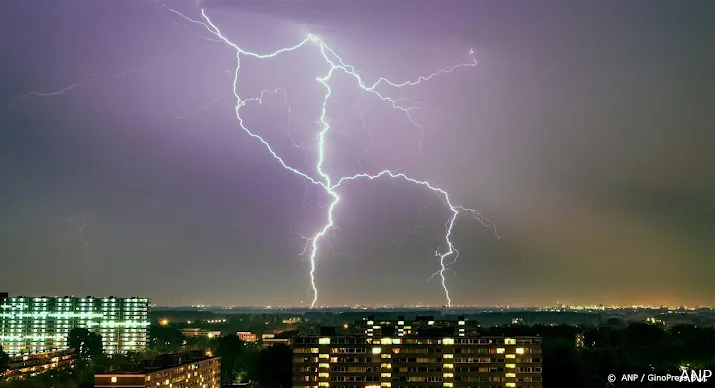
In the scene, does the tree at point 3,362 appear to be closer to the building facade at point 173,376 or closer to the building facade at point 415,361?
the building facade at point 173,376

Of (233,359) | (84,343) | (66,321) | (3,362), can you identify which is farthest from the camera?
(66,321)

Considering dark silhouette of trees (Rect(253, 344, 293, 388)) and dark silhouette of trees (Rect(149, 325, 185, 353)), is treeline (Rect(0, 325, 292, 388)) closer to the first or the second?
dark silhouette of trees (Rect(253, 344, 293, 388))

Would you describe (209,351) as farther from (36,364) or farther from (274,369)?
(274,369)

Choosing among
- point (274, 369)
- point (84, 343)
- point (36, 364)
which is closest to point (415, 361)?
point (274, 369)

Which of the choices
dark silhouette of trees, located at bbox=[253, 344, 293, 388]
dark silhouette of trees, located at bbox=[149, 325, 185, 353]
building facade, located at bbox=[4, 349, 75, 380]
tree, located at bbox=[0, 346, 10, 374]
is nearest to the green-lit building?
dark silhouette of trees, located at bbox=[149, 325, 185, 353]

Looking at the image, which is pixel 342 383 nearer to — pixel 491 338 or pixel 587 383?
pixel 491 338

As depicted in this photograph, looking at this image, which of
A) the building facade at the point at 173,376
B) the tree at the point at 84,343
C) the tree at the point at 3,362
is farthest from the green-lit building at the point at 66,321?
the building facade at the point at 173,376
